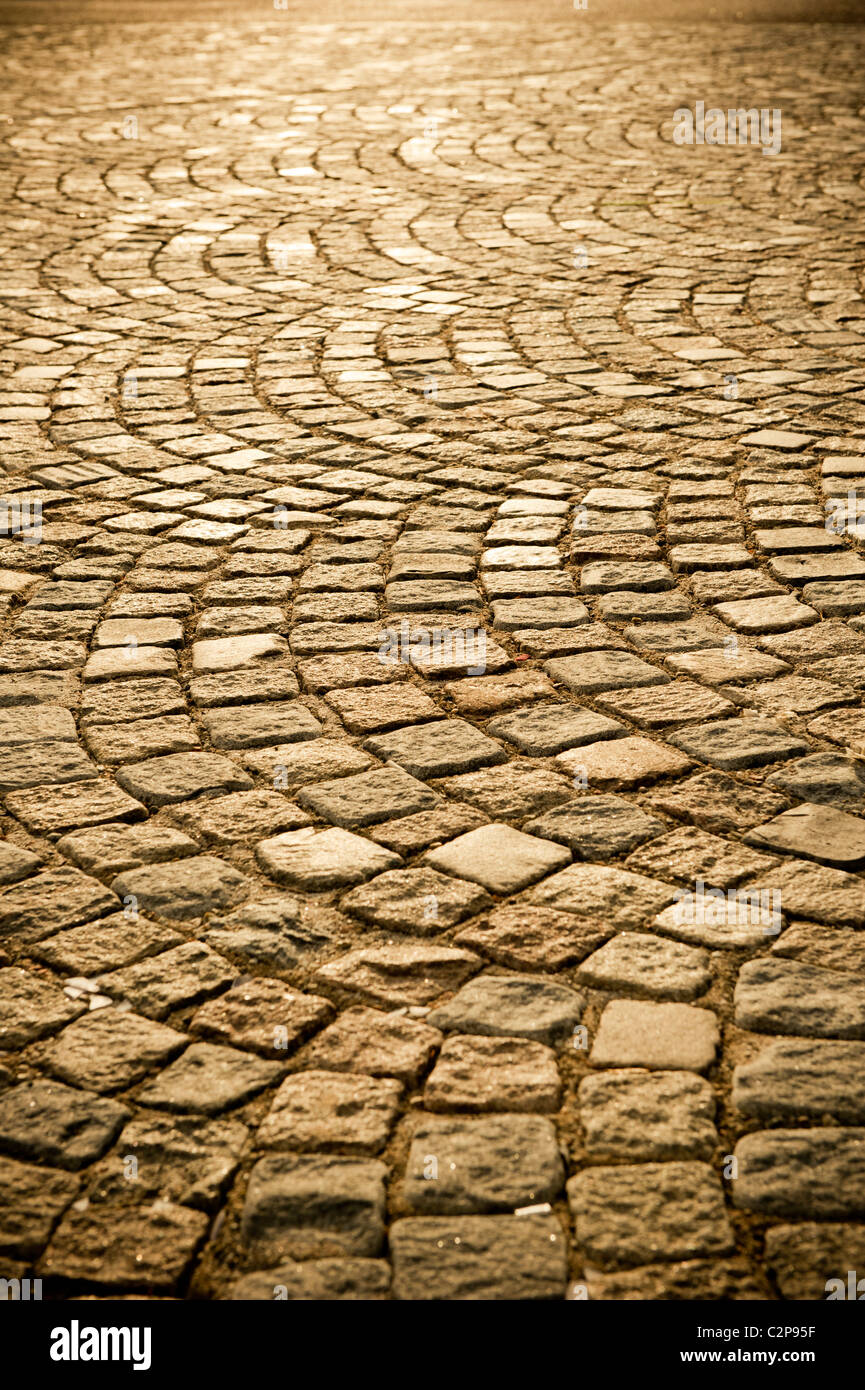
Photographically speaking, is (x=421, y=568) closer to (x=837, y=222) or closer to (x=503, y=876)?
(x=503, y=876)

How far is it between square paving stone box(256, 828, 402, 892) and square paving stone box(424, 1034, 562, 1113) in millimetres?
558

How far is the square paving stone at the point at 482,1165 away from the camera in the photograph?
2193 mm

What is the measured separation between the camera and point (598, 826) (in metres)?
3.13

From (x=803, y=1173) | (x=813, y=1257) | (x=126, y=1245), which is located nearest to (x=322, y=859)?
(x=126, y=1245)

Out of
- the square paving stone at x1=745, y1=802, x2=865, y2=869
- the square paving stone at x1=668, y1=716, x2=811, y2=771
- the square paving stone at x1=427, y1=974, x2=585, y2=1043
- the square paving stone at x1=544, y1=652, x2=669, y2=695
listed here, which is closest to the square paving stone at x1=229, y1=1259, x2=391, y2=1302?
the square paving stone at x1=427, y1=974, x2=585, y2=1043

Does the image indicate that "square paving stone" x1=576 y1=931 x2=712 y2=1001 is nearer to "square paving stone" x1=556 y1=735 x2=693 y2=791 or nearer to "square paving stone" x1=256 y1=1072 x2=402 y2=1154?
"square paving stone" x1=256 y1=1072 x2=402 y2=1154

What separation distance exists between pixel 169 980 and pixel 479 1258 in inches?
35.8

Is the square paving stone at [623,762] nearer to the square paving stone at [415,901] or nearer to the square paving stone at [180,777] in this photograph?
the square paving stone at [415,901]

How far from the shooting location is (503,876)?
2955mm

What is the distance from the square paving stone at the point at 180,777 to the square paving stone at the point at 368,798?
0.68ft

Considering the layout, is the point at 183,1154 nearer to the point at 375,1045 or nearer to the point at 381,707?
the point at 375,1045

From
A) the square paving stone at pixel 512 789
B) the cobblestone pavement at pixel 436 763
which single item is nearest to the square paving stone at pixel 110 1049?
the cobblestone pavement at pixel 436 763

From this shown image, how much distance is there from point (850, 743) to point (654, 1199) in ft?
5.24
